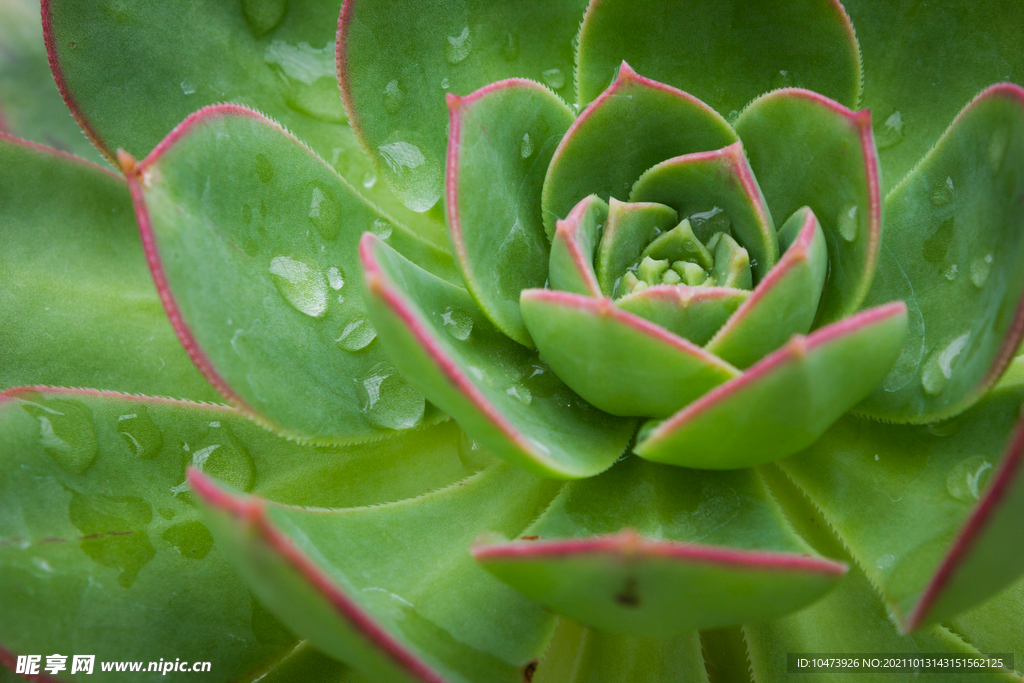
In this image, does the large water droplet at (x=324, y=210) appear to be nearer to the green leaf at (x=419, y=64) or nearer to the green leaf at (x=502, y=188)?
the green leaf at (x=419, y=64)

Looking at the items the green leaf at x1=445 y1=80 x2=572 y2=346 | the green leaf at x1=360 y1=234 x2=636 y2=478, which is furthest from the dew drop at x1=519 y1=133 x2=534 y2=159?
the green leaf at x1=360 y1=234 x2=636 y2=478

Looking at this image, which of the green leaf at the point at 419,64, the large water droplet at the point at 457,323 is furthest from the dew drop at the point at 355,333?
the green leaf at the point at 419,64

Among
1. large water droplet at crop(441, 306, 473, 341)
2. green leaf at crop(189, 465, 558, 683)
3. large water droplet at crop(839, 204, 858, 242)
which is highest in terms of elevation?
large water droplet at crop(839, 204, 858, 242)

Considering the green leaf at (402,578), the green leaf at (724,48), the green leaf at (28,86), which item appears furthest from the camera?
the green leaf at (28,86)

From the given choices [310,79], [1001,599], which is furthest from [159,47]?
[1001,599]

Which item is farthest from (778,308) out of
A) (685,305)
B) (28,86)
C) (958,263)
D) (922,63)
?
(28,86)

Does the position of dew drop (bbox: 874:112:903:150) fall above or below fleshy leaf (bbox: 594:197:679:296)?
above

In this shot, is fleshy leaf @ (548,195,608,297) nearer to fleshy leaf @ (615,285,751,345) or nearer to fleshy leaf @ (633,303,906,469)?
fleshy leaf @ (615,285,751,345)
